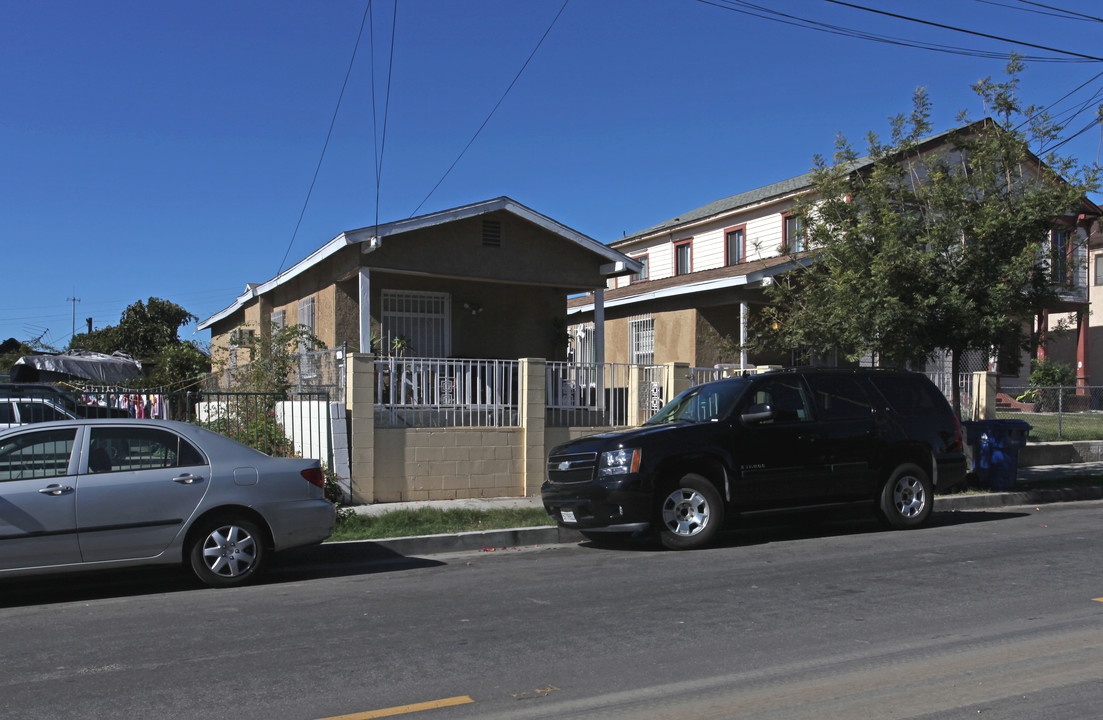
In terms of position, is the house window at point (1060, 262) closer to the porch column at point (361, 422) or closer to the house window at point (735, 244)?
the porch column at point (361, 422)

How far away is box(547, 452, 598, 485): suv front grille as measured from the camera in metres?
9.66

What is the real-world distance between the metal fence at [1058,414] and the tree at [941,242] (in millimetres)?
4942

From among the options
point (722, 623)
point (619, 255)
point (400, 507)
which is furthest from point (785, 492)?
point (619, 255)

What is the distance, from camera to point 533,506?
12219 mm

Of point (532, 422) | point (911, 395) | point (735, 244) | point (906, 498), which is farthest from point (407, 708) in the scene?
point (735, 244)

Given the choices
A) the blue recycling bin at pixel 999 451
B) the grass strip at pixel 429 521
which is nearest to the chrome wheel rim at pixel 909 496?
the blue recycling bin at pixel 999 451

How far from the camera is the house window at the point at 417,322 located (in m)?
16.5

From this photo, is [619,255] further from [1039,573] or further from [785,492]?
[1039,573]

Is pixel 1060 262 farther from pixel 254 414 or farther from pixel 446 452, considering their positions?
pixel 254 414

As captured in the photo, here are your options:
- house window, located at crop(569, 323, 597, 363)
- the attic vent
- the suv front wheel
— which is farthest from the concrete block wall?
house window, located at crop(569, 323, 597, 363)

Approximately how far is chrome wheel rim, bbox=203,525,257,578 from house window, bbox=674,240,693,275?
71.5ft

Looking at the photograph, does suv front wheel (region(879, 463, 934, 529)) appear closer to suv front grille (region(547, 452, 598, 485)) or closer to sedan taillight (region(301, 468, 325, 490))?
suv front grille (region(547, 452, 598, 485))

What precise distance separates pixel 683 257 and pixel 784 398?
18.8m

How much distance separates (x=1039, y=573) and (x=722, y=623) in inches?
132
